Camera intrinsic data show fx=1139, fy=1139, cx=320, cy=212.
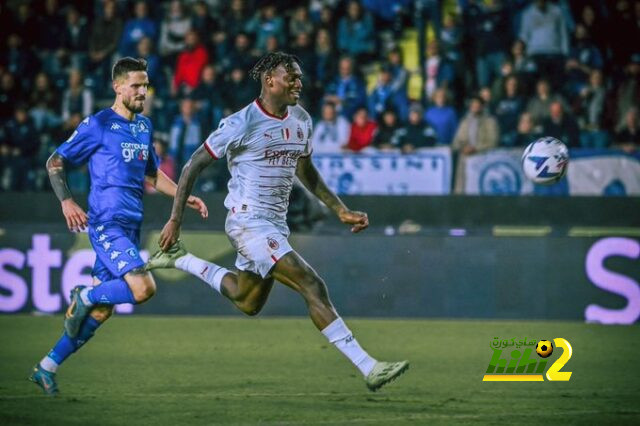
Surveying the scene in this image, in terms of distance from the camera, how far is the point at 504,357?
9.23 metres

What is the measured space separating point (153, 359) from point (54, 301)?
338 cm

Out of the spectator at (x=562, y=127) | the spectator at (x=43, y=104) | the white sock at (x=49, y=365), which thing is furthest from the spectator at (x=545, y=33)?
the white sock at (x=49, y=365)

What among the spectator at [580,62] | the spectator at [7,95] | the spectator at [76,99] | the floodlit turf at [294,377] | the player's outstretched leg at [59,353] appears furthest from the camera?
the spectator at [7,95]

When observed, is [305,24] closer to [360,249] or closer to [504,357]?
[360,249]

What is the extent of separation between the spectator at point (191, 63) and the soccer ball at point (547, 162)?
7.84m

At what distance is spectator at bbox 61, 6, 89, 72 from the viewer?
55.7 feet

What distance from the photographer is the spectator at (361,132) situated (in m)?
14.7

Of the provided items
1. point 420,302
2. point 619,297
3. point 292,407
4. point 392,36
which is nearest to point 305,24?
point 392,36

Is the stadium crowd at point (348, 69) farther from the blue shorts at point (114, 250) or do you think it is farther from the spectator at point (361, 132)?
the blue shorts at point (114, 250)

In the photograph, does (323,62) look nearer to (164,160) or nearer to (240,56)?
(240,56)

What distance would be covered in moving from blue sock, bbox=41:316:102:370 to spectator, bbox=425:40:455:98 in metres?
8.63

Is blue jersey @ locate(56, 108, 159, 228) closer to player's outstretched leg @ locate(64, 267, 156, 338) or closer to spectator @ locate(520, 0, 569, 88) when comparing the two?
player's outstretched leg @ locate(64, 267, 156, 338)

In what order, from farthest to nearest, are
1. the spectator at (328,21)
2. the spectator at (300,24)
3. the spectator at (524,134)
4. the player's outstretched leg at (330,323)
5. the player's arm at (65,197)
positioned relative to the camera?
the spectator at (300,24) → the spectator at (328,21) → the spectator at (524,134) → the player's arm at (65,197) → the player's outstretched leg at (330,323)

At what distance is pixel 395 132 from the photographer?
1471 centimetres
